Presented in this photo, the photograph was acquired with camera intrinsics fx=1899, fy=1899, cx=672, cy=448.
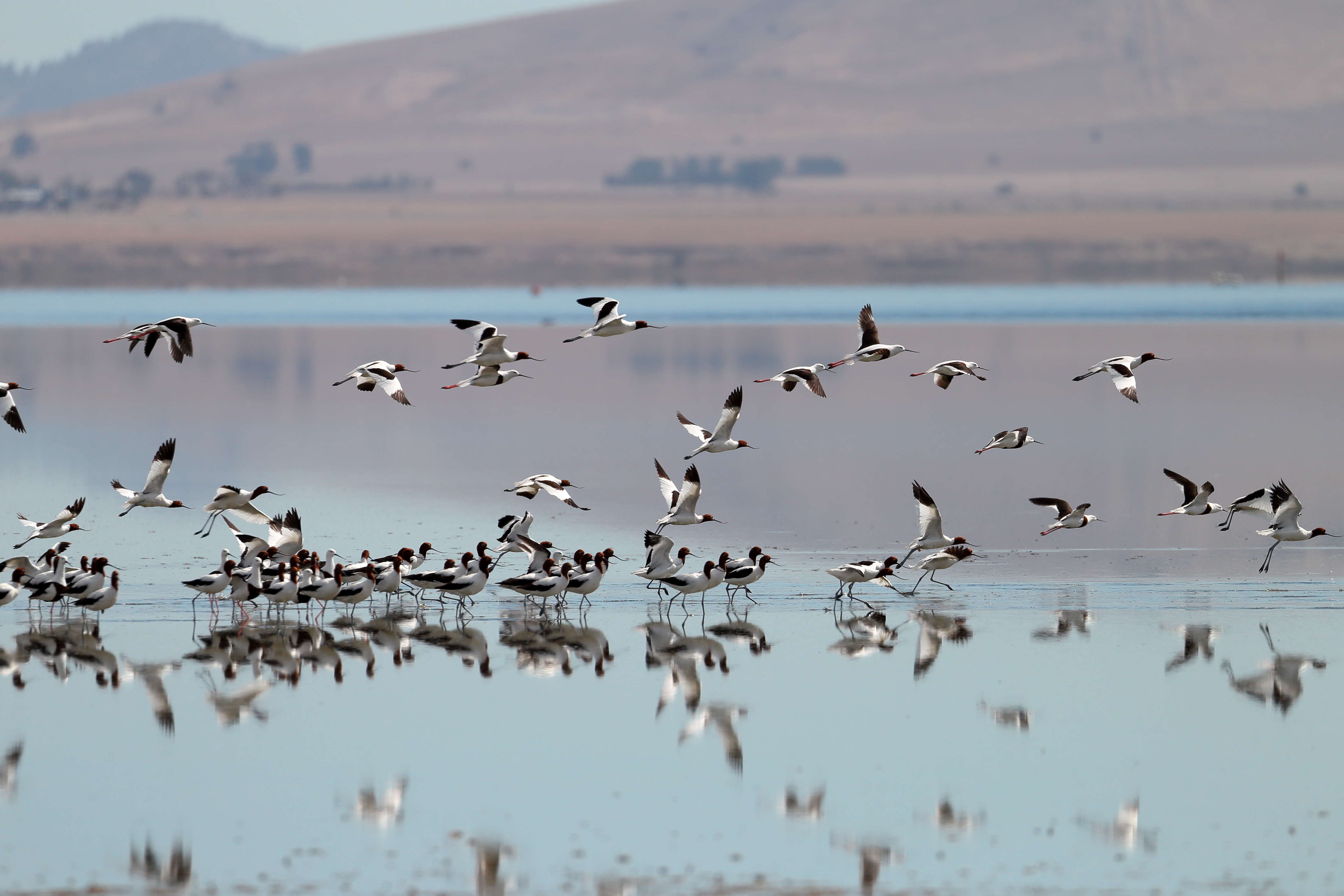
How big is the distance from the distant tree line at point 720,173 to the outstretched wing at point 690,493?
143401 millimetres

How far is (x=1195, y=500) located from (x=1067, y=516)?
1348 mm

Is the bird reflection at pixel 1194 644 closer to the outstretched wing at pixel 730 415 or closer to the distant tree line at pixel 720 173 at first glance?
the outstretched wing at pixel 730 415

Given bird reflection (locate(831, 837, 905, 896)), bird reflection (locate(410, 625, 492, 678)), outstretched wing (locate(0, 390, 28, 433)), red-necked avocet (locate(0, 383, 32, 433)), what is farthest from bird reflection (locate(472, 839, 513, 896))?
outstretched wing (locate(0, 390, 28, 433))

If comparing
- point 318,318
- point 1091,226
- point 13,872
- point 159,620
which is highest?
point 1091,226

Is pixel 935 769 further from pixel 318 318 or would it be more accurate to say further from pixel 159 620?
pixel 318 318

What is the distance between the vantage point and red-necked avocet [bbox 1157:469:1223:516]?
1994 centimetres

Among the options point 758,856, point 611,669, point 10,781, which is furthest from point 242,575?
point 758,856

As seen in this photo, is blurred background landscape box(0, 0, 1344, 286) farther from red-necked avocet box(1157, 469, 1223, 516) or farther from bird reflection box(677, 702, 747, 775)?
bird reflection box(677, 702, 747, 775)

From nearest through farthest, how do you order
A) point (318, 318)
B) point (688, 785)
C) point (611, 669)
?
point (688, 785) < point (611, 669) < point (318, 318)

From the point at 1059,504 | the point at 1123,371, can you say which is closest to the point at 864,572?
the point at 1059,504

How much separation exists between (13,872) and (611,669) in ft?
19.4

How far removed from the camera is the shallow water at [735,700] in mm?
10852

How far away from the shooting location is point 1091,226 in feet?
352

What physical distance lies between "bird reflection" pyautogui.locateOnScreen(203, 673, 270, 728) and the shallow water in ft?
0.20
